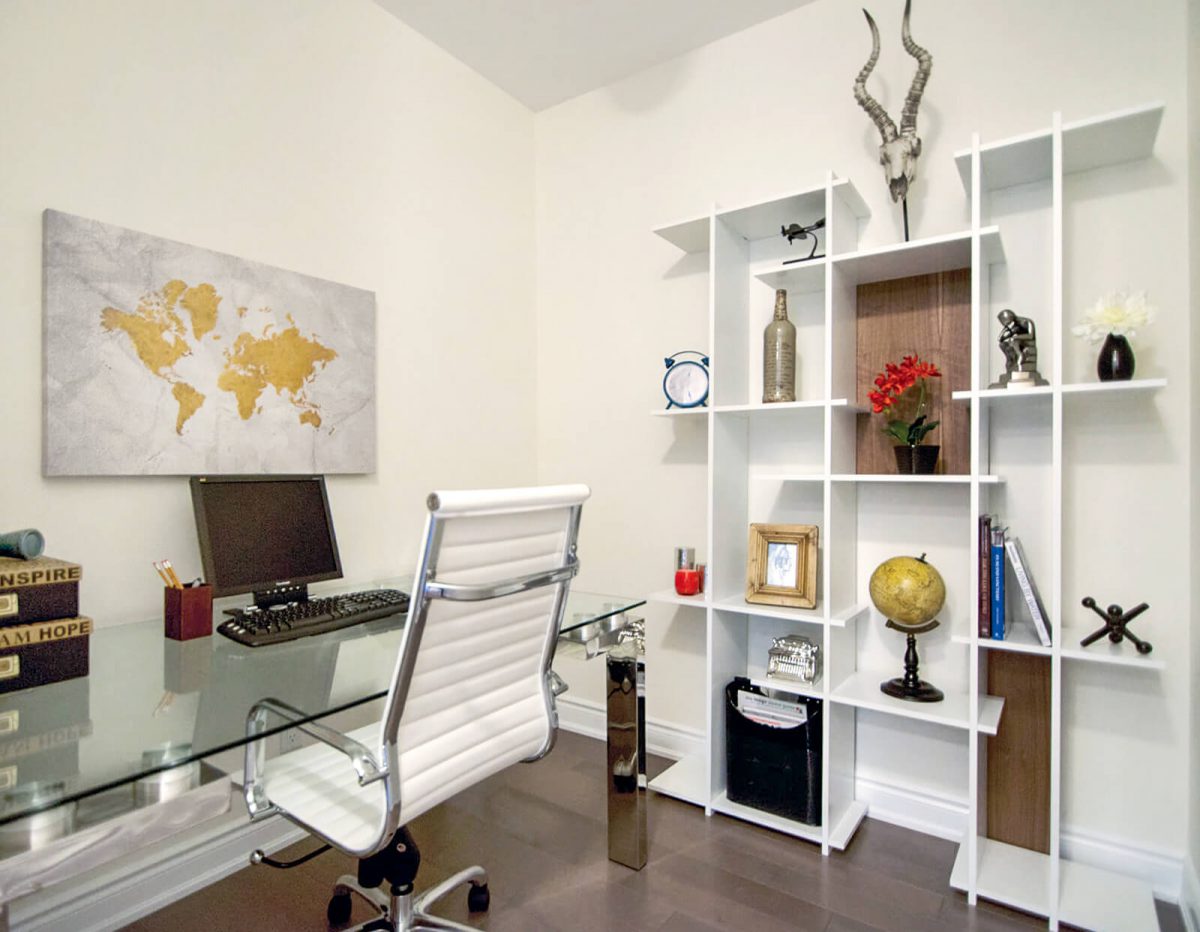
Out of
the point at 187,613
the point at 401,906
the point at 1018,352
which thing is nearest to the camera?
the point at 401,906

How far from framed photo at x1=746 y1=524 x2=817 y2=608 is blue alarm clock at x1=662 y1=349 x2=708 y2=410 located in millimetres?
539

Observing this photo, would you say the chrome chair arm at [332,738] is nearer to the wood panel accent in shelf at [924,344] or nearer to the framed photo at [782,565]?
the framed photo at [782,565]

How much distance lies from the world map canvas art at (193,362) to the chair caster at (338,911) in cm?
126

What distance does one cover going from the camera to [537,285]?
345 centimetres

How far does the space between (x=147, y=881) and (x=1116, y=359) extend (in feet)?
9.89

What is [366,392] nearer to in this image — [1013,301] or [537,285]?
[537,285]

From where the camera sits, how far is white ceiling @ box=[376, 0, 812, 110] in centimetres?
267

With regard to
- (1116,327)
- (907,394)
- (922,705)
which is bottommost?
(922,705)

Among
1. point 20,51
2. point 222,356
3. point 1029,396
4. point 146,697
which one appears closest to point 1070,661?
point 1029,396

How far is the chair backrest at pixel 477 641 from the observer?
1284 millimetres

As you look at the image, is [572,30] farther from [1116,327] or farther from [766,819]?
[766,819]

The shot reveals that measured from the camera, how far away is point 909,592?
2.19 meters

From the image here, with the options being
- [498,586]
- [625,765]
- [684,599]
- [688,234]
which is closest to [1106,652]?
[684,599]

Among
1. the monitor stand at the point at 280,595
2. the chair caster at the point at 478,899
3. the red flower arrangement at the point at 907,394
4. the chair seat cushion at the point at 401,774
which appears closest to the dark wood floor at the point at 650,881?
the chair caster at the point at 478,899
